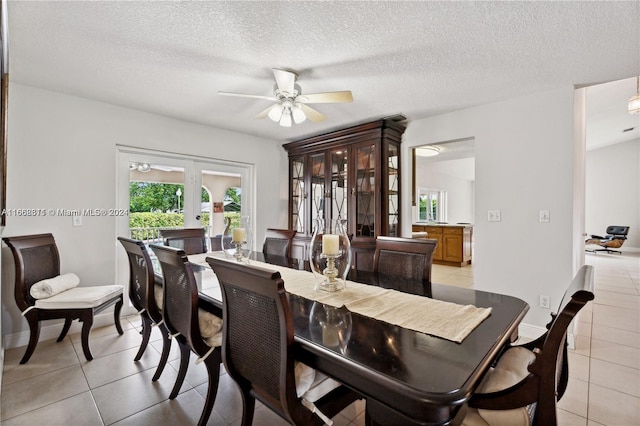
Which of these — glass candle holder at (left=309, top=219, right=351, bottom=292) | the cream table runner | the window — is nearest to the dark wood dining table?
the cream table runner

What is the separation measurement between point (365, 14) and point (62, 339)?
365cm

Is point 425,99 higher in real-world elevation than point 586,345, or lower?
higher

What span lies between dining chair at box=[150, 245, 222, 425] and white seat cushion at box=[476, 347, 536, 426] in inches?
50.5

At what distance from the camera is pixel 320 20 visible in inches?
66.9

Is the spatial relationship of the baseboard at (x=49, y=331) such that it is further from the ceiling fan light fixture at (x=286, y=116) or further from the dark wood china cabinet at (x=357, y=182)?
the ceiling fan light fixture at (x=286, y=116)

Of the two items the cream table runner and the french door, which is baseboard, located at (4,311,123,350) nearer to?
the french door

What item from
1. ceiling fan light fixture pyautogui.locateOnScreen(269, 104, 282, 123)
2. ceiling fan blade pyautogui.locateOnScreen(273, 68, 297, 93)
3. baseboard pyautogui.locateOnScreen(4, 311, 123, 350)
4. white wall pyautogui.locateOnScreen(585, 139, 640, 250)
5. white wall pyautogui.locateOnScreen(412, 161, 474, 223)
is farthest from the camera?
white wall pyautogui.locateOnScreen(412, 161, 474, 223)

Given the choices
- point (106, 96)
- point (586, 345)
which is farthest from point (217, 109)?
point (586, 345)

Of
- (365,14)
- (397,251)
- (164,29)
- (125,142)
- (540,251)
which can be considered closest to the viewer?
(365,14)

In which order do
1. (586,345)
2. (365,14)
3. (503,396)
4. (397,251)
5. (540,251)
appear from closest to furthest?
(503,396)
(365,14)
(397,251)
(586,345)
(540,251)

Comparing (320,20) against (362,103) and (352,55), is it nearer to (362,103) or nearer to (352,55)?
(352,55)

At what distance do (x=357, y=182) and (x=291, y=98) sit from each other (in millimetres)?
1776

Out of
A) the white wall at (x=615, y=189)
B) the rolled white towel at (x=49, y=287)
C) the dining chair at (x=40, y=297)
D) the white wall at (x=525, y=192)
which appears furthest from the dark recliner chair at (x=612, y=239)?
the rolled white towel at (x=49, y=287)

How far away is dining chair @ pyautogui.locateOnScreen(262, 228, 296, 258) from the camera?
2.83 meters
